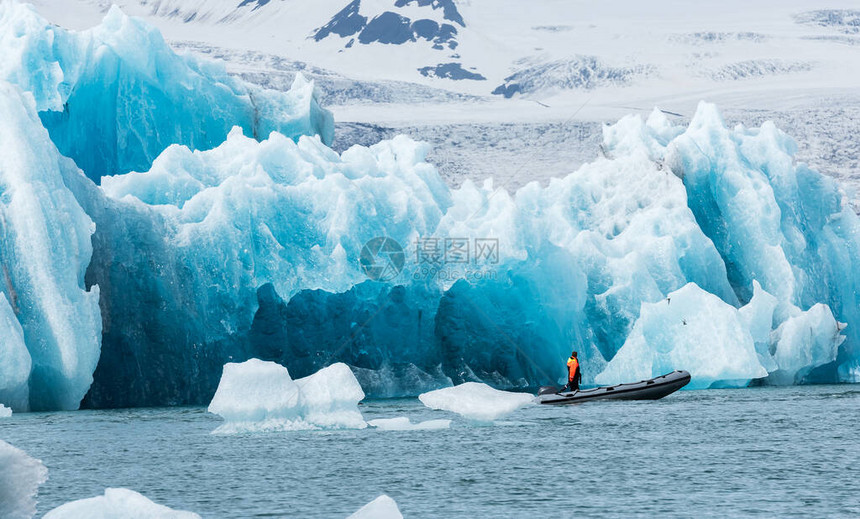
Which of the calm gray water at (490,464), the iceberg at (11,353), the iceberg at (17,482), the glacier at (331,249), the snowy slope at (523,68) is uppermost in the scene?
the snowy slope at (523,68)

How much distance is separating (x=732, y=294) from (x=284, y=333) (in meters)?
14.9

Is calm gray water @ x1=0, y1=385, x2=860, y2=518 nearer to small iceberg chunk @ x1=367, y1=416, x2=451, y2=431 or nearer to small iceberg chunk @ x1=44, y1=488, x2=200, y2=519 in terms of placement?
small iceberg chunk @ x1=367, y1=416, x2=451, y2=431

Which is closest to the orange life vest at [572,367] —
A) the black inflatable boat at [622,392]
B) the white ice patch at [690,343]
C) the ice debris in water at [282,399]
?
the black inflatable boat at [622,392]

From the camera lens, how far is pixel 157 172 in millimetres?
32875

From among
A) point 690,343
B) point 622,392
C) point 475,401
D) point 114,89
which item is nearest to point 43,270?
point 475,401

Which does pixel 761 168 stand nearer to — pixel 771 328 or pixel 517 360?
pixel 771 328

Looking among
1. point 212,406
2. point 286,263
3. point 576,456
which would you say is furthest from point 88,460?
point 286,263

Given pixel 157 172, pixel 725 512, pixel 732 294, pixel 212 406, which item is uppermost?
pixel 157 172

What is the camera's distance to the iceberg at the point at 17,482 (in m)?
9.16

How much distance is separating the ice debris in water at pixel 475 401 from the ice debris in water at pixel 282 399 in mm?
1451

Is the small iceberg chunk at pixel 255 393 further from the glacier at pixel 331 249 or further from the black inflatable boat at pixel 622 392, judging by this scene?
the black inflatable boat at pixel 622 392

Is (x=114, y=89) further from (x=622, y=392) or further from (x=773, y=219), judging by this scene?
(x=773, y=219)

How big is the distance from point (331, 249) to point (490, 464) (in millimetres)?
15329

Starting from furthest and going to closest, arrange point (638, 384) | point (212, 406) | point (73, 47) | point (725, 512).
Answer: point (73, 47) → point (638, 384) → point (212, 406) → point (725, 512)
